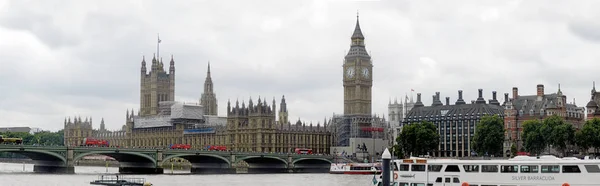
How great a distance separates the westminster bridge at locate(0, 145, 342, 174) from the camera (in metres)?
107

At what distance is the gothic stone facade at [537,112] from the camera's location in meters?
134

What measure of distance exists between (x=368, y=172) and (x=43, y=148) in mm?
41815

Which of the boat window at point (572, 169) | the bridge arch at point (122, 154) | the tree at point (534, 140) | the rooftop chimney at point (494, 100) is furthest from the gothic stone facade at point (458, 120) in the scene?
the boat window at point (572, 169)

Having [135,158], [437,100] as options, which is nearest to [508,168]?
[135,158]

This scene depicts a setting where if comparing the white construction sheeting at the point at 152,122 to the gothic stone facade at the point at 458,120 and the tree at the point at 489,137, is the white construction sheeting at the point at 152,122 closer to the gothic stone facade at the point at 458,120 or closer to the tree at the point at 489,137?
the gothic stone facade at the point at 458,120

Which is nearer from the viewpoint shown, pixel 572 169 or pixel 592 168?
pixel 592 168

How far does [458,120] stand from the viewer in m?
154

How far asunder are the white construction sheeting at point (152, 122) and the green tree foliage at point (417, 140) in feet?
211

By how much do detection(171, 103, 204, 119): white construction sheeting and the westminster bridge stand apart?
131 feet

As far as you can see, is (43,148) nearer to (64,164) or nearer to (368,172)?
(64,164)

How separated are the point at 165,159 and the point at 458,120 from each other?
189ft

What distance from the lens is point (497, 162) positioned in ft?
179

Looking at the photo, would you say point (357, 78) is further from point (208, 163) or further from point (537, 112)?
point (208, 163)

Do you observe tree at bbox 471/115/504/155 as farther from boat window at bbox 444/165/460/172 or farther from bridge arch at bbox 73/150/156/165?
boat window at bbox 444/165/460/172
